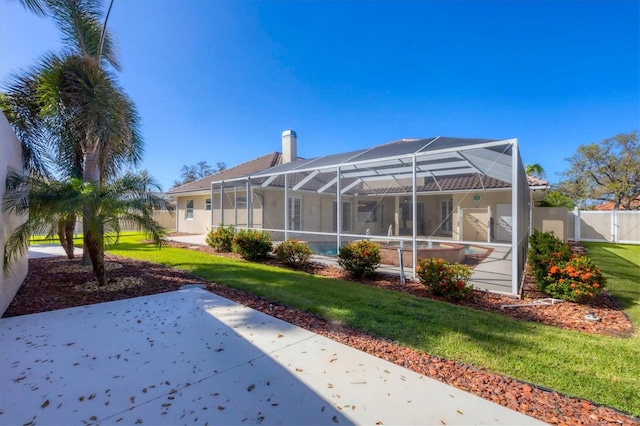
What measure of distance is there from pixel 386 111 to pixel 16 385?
17.0 m

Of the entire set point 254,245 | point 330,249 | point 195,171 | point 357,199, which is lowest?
point 330,249

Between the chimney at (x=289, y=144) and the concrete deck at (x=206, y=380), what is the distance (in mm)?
14149

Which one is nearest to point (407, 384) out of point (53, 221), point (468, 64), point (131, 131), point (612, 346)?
point (612, 346)

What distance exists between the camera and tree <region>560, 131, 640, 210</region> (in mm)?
24578

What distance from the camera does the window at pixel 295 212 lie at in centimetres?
1664

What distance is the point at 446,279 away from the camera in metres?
5.70

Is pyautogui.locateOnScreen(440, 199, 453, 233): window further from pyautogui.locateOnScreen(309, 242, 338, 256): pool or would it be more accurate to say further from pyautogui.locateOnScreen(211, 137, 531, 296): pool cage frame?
pyautogui.locateOnScreen(309, 242, 338, 256): pool

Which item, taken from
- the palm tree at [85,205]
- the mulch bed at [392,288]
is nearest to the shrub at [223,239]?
the mulch bed at [392,288]

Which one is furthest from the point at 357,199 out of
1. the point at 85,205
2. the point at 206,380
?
the point at 206,380

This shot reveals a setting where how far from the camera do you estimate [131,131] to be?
347 inches

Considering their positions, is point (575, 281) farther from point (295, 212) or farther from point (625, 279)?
point (295, 212)

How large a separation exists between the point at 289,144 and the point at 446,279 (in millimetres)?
13623

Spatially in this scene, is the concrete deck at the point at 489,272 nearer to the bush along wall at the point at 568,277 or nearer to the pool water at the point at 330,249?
the bush along wall at the point at 568,277

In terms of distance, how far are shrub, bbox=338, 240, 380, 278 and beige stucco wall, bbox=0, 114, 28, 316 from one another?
654cm
